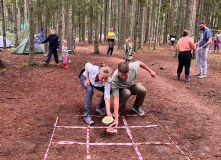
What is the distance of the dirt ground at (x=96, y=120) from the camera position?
2.88 metres

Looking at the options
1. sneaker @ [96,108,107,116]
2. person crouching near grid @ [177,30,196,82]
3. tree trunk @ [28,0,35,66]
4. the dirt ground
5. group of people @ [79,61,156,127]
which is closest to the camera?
the dirt ground

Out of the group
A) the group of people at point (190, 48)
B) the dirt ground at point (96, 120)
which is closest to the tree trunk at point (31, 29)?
the dirt ground at point (96, 120)

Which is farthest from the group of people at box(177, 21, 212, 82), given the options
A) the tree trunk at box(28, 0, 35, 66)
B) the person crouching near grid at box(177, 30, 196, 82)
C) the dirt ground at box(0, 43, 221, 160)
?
the tree trunk at box(28, 0, 35, 66)

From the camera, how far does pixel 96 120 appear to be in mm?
3963

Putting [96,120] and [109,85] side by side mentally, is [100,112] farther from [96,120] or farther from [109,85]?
[109,85]

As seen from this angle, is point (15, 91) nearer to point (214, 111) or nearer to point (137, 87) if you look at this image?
point (137, 87)

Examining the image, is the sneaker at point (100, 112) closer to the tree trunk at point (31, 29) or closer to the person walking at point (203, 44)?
the person walking at point (203, 44)

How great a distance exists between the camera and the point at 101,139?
3262mm

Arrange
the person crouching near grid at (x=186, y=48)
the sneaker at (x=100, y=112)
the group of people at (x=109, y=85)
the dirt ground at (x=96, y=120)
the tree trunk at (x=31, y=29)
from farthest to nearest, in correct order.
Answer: the tree trunk at (x=31, y=29) → the person crouching near grid at (x=186, y=48) → the sneaker at (x=100, y=112) → the group of people at (x=109, y=85) → the dirt ground at (x=96, y=120)

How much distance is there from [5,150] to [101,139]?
139 cm

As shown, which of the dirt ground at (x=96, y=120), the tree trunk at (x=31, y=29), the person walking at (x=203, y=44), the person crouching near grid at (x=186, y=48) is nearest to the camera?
the dirt ground at (x=96, y=120)

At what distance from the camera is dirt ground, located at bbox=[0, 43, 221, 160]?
9.43 feet

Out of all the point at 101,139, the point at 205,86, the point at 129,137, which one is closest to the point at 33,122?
the point at 101,139

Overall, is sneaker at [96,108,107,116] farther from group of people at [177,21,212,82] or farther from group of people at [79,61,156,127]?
group of people at [177,21,212,82]
